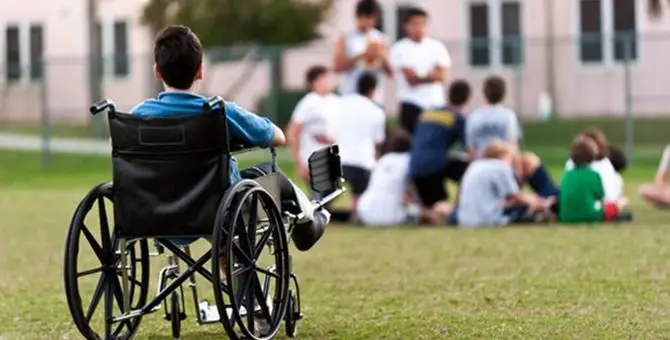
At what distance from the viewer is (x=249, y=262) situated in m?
7.71

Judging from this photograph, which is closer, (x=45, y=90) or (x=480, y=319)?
(x=480, y=319)

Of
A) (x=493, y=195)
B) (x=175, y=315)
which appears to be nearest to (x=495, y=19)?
(x=493, y=195)

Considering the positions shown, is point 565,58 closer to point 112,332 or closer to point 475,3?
point 475,3

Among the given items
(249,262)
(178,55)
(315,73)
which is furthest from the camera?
(315,73)

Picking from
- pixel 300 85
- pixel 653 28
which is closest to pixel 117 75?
pixel 300 85

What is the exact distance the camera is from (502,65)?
99.0 ft

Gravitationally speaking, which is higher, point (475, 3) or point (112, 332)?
point (475, 3)

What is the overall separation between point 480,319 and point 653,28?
2820cm

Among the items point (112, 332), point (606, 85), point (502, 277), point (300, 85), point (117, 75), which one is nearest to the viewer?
point (112, 332)

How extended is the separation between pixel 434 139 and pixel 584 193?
162 centimetres

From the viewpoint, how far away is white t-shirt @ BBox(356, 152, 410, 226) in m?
16.8

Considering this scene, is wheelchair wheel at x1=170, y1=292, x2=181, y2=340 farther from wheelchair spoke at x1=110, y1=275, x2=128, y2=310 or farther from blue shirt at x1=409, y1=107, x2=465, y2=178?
blue shirt at x1=409, y1=107, x2=465, y2=178

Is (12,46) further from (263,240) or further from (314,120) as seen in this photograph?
(263,240)

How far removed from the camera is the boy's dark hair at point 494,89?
16.8 meters
